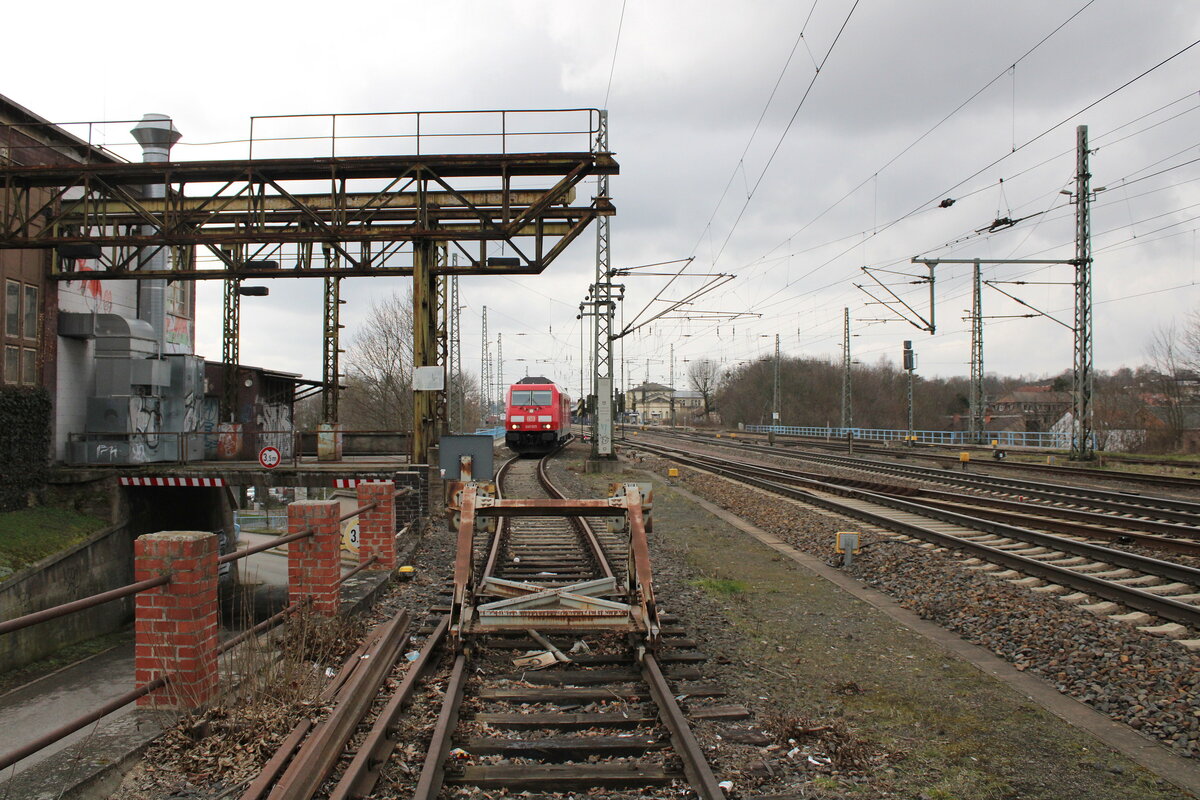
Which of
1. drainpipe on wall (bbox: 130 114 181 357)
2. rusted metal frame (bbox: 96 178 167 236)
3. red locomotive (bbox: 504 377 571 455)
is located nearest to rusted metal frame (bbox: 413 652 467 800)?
rusted metal frame (bbox: 96 178 167 236)

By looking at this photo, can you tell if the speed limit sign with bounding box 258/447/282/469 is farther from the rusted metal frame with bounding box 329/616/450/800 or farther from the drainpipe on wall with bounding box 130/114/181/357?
the rusted metal frame with bounding box 329/616/450/800

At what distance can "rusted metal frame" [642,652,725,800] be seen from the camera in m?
3.63

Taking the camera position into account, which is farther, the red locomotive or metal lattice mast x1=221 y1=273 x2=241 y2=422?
the red locomotive

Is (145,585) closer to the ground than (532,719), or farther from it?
farther from it

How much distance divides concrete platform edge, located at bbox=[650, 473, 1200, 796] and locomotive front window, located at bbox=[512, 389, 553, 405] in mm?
23326

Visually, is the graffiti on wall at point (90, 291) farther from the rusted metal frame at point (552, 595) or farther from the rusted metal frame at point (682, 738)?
the rusted metal frame at point (682, 738)

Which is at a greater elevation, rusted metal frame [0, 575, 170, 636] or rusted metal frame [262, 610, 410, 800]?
rusted metal frame [0, 575, 170, 636]

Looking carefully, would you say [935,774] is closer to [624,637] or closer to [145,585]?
[624,637]

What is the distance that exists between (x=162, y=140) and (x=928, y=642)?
27.2 m

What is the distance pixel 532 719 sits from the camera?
14.9 feet

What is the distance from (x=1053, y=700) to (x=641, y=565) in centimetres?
311

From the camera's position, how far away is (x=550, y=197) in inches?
592

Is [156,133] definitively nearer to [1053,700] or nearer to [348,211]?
[348,211]

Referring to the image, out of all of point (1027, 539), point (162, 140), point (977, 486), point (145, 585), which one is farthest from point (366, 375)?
point (145, 585)
